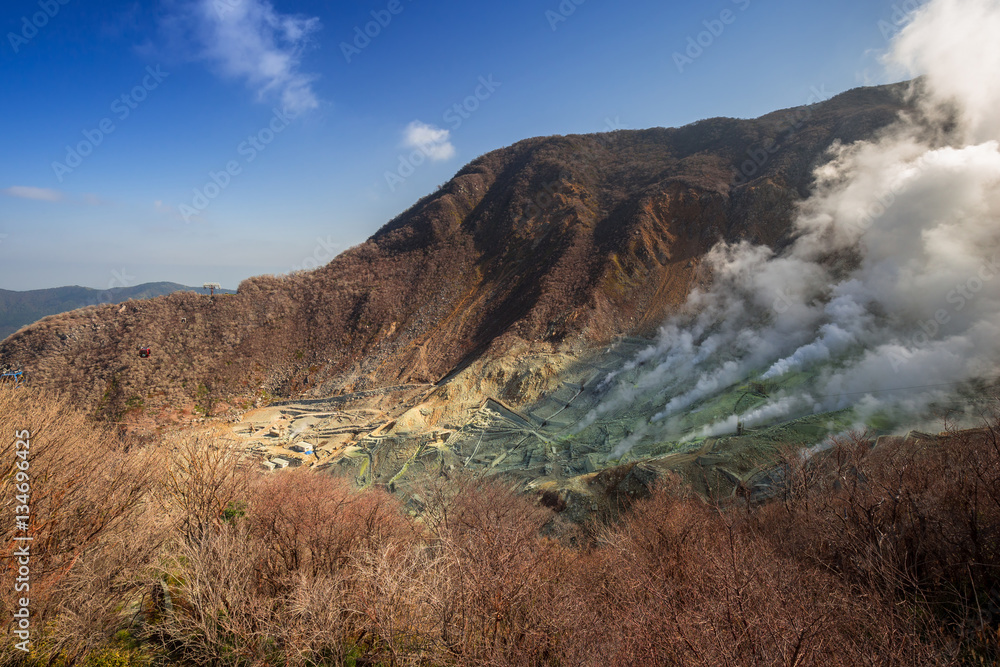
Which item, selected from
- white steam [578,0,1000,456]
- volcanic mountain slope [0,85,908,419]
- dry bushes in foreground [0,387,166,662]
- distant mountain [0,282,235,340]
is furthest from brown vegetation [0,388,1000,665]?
distant mountain [0,282,235,340]

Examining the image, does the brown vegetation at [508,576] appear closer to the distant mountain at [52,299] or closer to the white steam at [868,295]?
the white steam at [868,295]

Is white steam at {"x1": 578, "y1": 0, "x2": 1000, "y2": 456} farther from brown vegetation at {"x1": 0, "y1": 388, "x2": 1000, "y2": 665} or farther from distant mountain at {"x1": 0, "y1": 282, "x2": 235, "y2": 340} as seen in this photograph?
distant mountain at {"x1": 0, "y1": 282, "x2": 235, "y2": 340}

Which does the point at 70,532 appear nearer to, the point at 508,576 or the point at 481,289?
the point at 508,576

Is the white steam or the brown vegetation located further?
the white steam

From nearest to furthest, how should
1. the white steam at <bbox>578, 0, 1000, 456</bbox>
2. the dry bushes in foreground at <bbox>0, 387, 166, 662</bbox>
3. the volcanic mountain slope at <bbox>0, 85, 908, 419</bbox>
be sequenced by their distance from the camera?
the dry bushes in foreground at <bbox>0, 387, 166, 662</bbox> → the white steam at <bbox>578, 0, 1000, 456</bbox> → the volcanic mountain slope at <bbox>0, 85, 908, 419</bbox>

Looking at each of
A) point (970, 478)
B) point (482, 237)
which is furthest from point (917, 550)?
point (482, 237)

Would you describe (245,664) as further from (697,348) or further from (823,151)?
(823,151)
